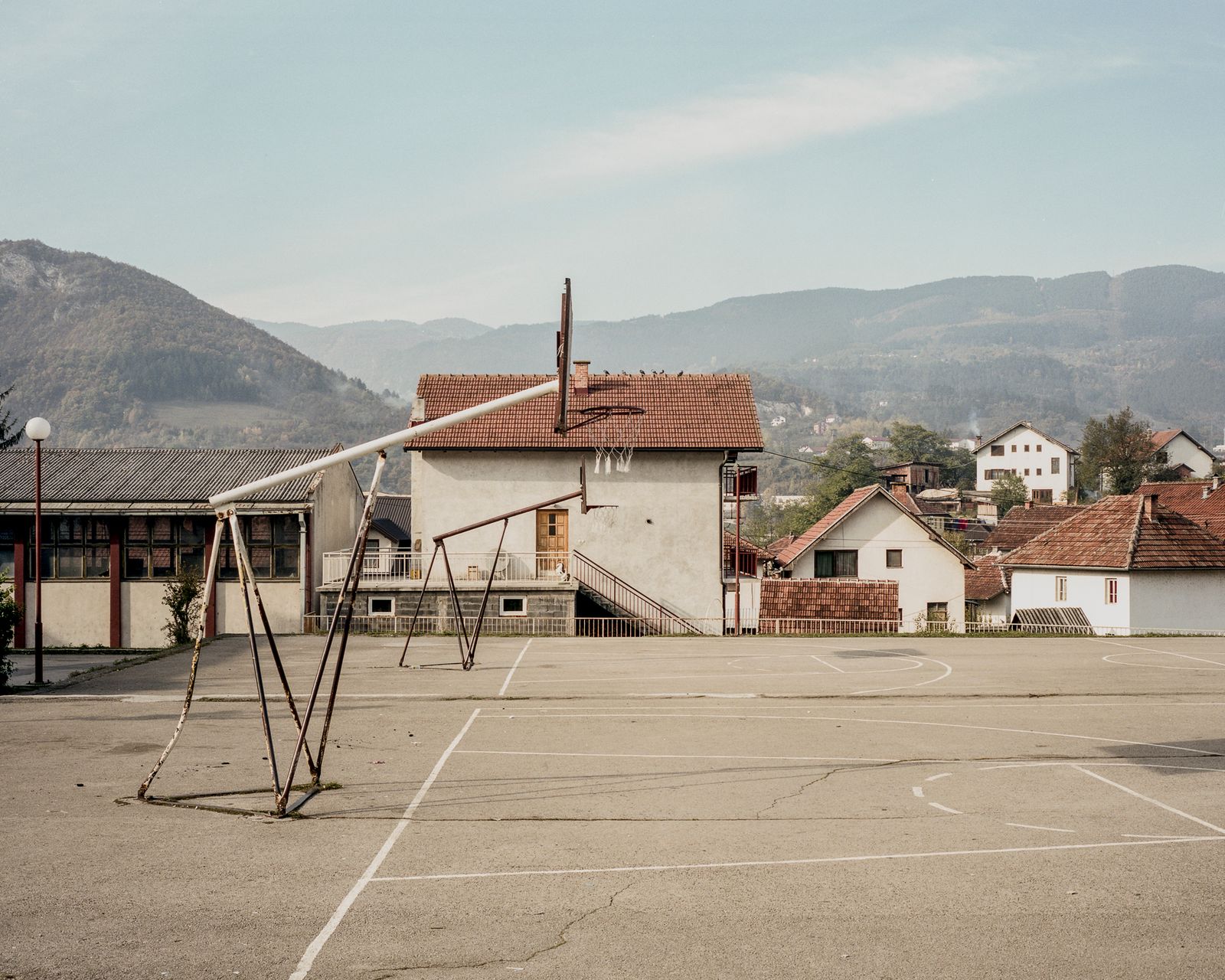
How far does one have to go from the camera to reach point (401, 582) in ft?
118

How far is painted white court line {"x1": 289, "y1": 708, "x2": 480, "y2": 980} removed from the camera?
287 inches

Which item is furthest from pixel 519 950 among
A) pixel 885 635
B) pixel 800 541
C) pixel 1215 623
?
pixel 800 541

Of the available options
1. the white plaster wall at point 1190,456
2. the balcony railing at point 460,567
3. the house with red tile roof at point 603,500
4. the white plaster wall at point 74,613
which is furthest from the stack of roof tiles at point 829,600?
the white plaster wall at point 1190,456

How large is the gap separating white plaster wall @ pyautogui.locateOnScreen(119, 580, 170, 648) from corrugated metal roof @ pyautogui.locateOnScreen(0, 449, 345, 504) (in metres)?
2.81

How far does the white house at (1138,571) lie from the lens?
4103 cm

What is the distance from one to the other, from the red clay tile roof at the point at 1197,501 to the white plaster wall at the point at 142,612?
134 feet

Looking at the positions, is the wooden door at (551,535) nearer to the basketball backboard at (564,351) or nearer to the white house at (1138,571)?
the white house at (1138,571)

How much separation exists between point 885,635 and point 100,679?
2116cm

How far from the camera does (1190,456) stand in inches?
5256

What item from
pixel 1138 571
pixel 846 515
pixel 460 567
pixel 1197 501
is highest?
pixel 1197 501

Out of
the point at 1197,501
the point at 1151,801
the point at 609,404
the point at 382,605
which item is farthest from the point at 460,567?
the point at 1197,501

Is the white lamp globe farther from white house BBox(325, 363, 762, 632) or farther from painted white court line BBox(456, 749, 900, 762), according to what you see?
white house BBox(325, 363, 762, 632)

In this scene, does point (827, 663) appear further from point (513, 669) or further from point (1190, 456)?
point (1190, 456)

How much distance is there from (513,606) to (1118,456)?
91.4m
